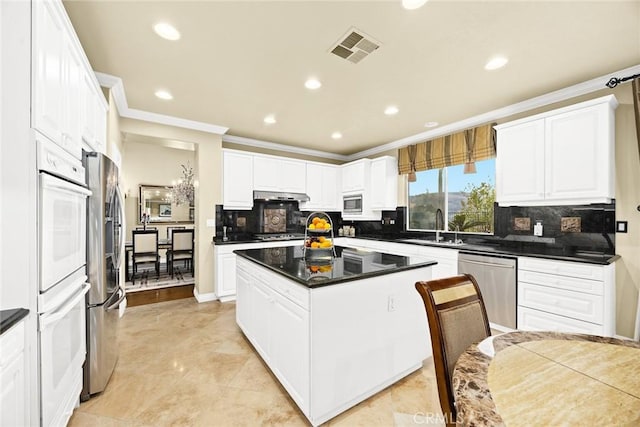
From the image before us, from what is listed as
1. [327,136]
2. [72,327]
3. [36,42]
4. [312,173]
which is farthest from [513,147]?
[72,327]

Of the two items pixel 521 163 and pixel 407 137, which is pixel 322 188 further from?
pixel 521 163

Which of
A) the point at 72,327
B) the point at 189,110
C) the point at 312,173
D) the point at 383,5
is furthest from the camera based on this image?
the point at 312,173

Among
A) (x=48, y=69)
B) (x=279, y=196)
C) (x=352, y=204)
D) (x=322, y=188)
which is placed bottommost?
(x=352, y=204)

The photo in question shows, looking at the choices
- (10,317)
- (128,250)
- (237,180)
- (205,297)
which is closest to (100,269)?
(10,317)

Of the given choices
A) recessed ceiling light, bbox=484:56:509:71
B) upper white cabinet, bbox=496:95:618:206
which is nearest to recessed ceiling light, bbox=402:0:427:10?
recessed ceiling light, bbox=484:56:509:71

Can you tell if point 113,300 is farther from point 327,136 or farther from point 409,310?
point 327,136

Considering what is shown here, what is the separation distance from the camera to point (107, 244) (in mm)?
1944

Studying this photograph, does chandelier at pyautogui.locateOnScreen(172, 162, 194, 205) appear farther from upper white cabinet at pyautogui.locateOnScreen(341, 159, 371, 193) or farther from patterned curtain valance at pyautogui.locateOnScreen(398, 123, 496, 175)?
patterned curtain valance at pyautogui.locateOnScreen(398, 123, 496, 175)

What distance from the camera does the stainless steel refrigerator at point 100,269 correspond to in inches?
71.4

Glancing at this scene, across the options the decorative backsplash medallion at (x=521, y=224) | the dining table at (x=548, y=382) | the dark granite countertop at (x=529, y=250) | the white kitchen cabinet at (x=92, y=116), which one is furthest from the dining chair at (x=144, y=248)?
the decorative backsplash medallion at (x=521, y=224)

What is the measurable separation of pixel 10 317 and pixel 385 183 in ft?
15.3

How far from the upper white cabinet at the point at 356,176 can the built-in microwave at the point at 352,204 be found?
12cm

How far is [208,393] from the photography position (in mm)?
1927

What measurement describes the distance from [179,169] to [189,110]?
14.0 feet
